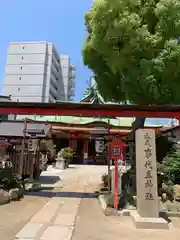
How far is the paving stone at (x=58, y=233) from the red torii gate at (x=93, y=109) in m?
4.76

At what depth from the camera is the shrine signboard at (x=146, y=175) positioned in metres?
6.84

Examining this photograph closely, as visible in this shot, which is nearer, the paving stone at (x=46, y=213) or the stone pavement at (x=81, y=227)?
the stone pavement at (x=81, y=227)

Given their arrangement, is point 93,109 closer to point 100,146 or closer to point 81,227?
point 100,146

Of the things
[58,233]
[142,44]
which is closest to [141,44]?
[142,44]

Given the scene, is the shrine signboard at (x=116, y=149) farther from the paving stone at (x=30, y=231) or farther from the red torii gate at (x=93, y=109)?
the paving stone at (x=30, y=231)

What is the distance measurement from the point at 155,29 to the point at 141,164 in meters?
7.35

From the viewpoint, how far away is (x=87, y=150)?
31.0 m

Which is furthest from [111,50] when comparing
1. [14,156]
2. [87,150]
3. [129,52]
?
[87,150]

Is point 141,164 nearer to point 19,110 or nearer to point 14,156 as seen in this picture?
point 19,110

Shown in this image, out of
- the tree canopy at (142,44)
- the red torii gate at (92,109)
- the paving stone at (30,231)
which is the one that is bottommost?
the paving stone at (30,231)

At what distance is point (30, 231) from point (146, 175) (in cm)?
356

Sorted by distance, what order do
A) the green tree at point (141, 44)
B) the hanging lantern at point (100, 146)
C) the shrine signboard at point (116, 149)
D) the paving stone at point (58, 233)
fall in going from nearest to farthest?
the paving stone at point (58, 233) < the shrine signboard at point (116, 149) < the green tree at point (141, 44) < the hanging lantern at point (100, 146)

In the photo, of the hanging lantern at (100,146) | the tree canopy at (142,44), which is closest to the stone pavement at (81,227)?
the hanging lantern at (100,146)

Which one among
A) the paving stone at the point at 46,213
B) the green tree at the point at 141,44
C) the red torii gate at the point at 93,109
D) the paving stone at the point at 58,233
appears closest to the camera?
the paving stone at the point at 58,233
